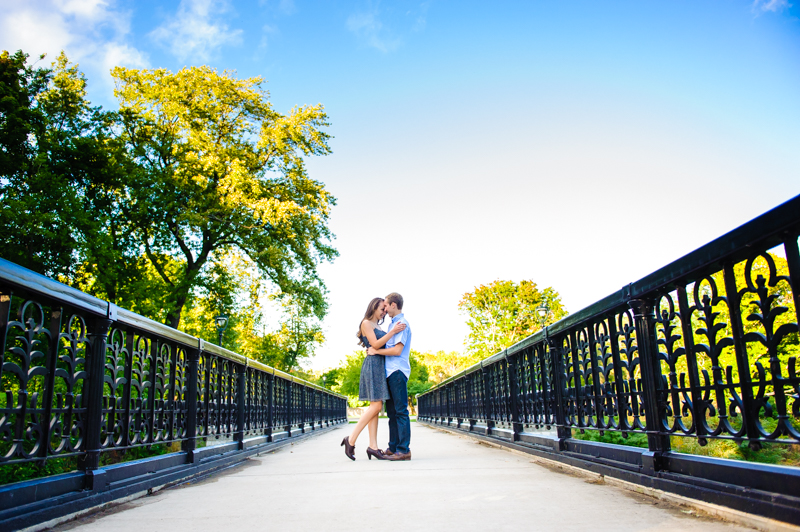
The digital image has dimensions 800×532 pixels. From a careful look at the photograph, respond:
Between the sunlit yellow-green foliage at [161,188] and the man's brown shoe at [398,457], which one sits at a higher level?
the sunlit yellow-green foliage at [161,188]

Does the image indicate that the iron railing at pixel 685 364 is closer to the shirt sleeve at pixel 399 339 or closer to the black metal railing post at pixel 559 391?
the black metal railing post at pixel 559 391

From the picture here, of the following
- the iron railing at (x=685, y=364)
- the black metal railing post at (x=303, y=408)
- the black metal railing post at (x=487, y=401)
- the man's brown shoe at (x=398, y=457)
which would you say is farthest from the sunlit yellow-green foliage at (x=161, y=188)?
the iron railing at (x=685, y=364)

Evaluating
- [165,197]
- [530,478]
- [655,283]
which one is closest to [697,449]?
[530,478]

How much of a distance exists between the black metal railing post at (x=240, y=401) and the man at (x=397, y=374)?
2.10 metres

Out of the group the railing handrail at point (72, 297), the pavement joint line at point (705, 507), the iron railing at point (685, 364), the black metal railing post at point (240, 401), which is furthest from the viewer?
the black metal railing post at point (240, 401)

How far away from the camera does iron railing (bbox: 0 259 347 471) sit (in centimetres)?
261

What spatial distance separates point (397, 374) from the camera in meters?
5.61

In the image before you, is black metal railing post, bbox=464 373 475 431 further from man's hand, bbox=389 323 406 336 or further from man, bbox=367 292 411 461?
man's hand, bbox=389 323 406 336

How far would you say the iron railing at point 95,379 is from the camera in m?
2.61

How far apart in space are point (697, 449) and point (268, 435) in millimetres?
6032

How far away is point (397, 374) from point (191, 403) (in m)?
2.05

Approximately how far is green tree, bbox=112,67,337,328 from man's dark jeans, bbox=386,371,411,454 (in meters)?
14.7

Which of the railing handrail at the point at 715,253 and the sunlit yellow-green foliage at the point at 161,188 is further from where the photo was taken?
the sunlit yellow-green foliage at the point at 161,188

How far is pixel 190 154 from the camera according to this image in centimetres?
2083
